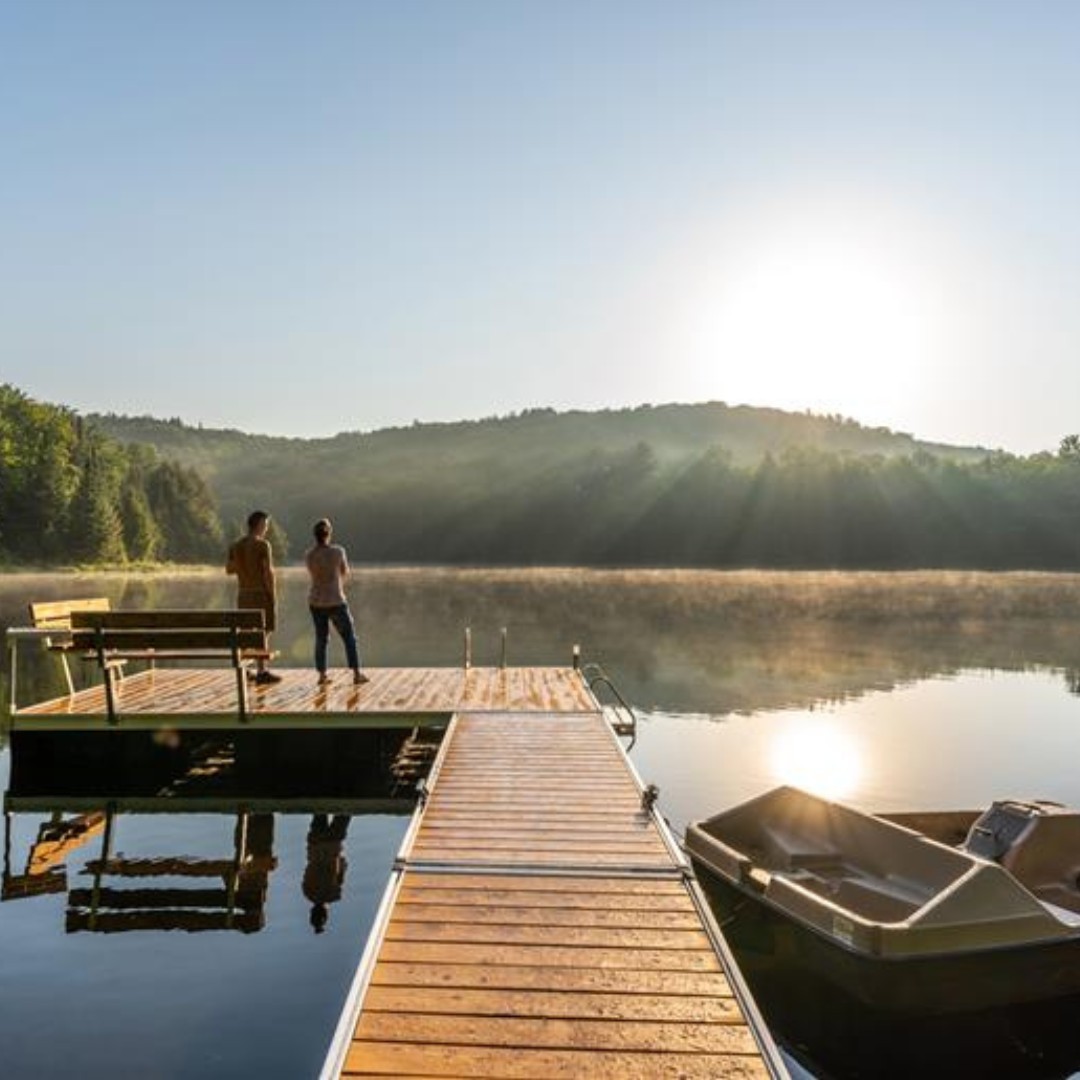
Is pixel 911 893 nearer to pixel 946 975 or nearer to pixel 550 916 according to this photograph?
pixel 946 975

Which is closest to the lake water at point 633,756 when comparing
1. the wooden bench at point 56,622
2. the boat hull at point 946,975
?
the boat hull at point 946,975

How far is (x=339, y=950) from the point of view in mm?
10508

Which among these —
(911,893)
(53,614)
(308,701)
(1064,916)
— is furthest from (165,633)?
(1064,916)

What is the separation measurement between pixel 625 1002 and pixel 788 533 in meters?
154

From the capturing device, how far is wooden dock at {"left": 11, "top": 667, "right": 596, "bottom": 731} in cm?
1622

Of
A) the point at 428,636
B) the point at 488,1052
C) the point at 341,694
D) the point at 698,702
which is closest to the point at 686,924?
the point at 488,1052

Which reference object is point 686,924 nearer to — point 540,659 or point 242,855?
point 242,855

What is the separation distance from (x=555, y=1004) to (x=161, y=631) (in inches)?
432

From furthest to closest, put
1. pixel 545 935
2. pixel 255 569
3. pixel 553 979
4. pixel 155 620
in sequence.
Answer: pixel 255 569 → pixel 155 620 → pixel 545 935 → pixel 553 979

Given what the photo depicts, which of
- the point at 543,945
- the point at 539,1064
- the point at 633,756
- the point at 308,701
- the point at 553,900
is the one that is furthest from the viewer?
the point at 633,756

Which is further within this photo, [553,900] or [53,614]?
[53,614]

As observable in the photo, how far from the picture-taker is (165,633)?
1570cm

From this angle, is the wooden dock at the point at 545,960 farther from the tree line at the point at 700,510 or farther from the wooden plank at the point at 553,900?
the tree line at the point at 700,510

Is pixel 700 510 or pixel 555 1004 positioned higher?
pixel 700 510
